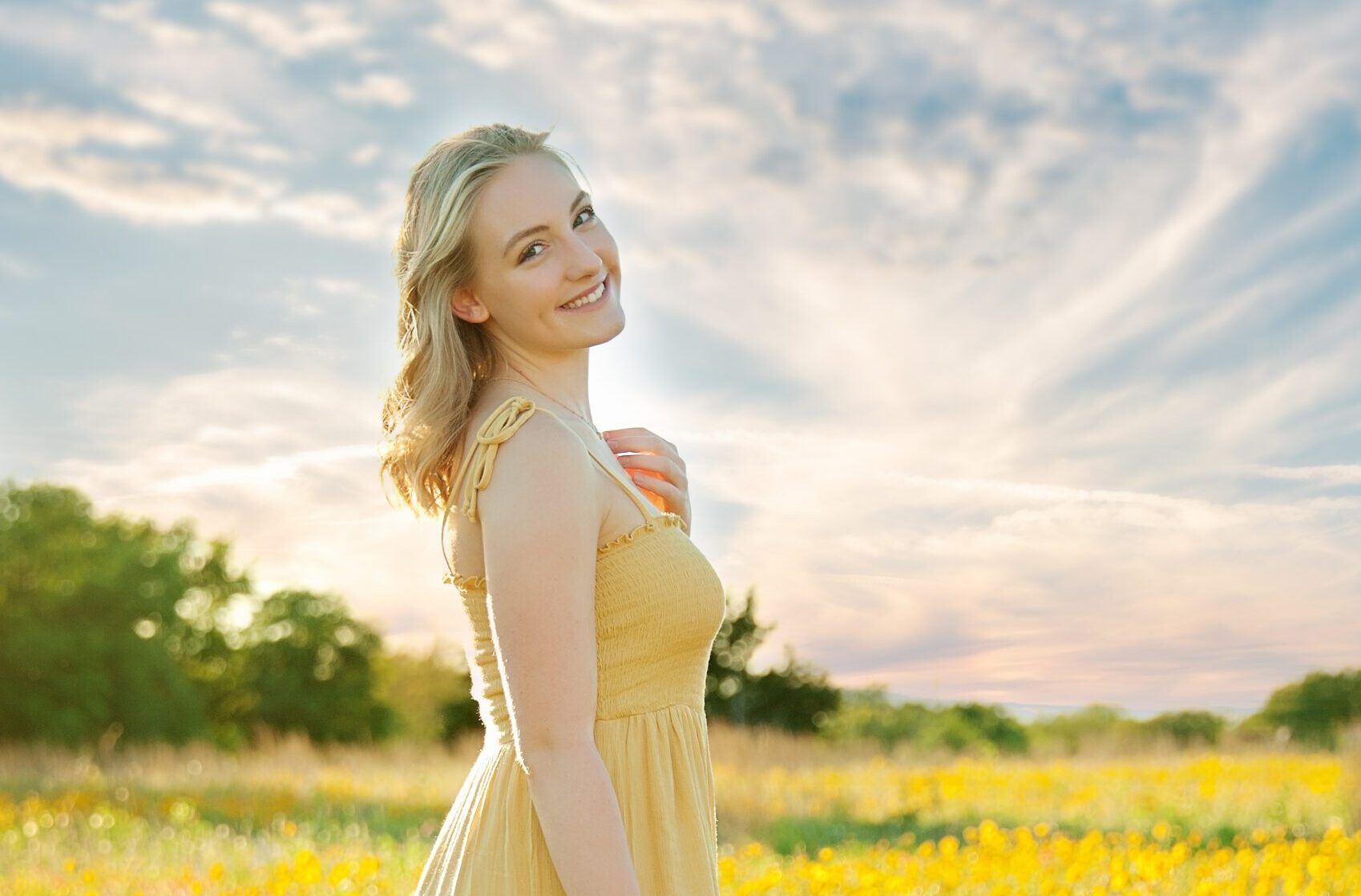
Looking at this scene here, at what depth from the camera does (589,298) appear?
→ 2.59 meters

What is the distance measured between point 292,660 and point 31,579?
18.8ft

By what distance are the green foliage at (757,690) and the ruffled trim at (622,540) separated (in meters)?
14.7

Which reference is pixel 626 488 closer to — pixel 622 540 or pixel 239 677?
pixel 622 540

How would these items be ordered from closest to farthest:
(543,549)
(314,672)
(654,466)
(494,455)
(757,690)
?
(543,549) < (494,455) < (654,466) < (757,690) < (314,672)

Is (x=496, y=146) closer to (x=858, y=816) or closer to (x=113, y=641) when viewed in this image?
(x=858, y=816)

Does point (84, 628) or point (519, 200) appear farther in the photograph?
point (84, 628)

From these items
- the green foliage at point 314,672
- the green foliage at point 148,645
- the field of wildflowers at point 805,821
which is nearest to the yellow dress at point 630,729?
the field of wildflowers at point 805,821

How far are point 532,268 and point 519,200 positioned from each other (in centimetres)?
14

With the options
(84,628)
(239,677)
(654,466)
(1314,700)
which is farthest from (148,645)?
(654,466)

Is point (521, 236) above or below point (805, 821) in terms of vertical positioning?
above

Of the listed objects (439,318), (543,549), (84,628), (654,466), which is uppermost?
(84,628)

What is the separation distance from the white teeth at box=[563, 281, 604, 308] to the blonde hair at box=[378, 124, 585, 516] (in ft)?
0.67

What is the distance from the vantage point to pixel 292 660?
27.8 metres

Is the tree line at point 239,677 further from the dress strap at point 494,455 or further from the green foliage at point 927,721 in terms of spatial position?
the dress strap at point 494,455
